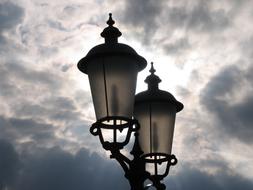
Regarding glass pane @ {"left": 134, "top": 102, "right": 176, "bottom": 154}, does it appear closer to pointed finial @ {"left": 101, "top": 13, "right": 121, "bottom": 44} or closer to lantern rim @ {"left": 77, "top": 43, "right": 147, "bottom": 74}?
lantern rim @ {"left": 77, "top": 43, "right": 147, "bottom": 74}

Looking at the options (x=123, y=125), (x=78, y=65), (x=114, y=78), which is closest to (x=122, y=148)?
(x=123, y=125)

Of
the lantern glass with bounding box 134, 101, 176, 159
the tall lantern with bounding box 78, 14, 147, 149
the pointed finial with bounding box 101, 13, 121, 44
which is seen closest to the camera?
the tall lantern with bounding box 78, 14, 147, 149

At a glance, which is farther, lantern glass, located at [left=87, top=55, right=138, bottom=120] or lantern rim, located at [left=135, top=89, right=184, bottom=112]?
lantern rim, located at [left=135, top=89, right=184, bottom=112]

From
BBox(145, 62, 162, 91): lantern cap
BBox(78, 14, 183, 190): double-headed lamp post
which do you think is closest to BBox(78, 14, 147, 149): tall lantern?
BBox(78, 14, 183, 190): double-headed lamp post

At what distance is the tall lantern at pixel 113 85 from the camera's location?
6871 mm

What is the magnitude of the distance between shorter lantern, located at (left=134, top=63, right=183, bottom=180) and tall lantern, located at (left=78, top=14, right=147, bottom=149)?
0.96 meters

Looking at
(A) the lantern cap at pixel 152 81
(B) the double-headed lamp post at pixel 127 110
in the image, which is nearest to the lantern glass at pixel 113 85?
(B) the double-headed lamp post at pixel 127 110

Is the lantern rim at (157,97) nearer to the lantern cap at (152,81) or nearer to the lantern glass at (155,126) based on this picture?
the lantern glass at (155,126)

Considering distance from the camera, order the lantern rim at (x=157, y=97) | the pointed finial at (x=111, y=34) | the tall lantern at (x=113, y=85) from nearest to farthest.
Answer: the tall lantern at (x=113, y=85) < the pointed finial at (x=111, y=34) < the lantern rim at (x=157, y=97)

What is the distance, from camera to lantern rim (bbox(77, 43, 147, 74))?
7.09 meters

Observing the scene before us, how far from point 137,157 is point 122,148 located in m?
0.69

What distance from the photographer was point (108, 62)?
7.04 meters

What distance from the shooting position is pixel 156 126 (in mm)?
7930

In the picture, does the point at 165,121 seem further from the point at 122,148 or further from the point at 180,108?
the point at 122,148
